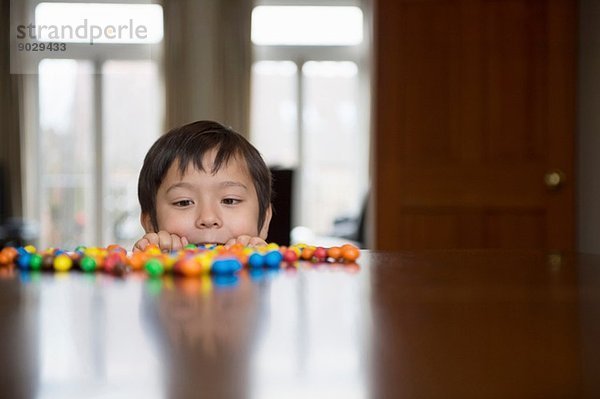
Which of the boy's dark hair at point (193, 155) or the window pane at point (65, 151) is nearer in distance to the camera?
the boy's dark hair at point (193, 155)

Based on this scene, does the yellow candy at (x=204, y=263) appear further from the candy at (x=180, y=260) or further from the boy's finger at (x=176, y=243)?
the boy's finger at (x=176, y=243)

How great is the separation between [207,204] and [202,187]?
0.14 feet

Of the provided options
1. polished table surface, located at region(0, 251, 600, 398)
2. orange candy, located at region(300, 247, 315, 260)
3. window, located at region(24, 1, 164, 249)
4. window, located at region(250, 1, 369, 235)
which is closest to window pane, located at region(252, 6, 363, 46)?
window, located at region(250, 1, 369, 235)

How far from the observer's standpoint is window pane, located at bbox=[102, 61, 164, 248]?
7414 millimetres

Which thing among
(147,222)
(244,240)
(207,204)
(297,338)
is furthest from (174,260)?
(147,222)

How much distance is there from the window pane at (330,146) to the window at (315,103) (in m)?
0.01

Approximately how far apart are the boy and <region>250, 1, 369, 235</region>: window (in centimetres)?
562

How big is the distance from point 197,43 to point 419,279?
21.2 ft

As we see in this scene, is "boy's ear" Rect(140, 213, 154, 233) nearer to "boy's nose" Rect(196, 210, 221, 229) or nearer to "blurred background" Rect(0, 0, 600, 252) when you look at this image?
"boy's nose" Rect(196, 210, 221, 229)

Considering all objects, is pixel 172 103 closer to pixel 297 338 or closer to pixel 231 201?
pixel 231 201

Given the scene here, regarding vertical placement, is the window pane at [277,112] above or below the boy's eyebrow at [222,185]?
above

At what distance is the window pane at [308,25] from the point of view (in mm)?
7293

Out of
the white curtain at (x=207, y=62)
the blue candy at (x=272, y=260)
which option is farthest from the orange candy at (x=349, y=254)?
the white curtain at (x=207, y=62)

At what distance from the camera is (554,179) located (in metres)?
3.31
